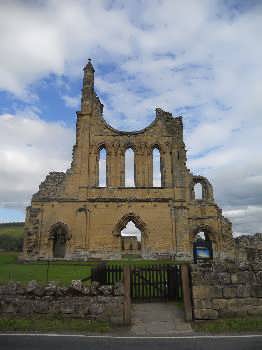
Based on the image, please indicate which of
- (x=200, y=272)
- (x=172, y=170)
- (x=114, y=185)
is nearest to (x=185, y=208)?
(x=172, y=170)

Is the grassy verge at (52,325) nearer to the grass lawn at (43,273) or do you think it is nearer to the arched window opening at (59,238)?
the grass lawn at (43,273)

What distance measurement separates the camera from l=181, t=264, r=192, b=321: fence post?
938 centimetres

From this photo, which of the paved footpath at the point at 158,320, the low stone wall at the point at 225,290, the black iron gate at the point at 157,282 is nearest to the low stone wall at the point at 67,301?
the paved footpath at the point at 158,320

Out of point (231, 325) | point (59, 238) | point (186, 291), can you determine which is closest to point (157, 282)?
point (186, 291)

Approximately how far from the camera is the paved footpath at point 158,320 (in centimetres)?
861

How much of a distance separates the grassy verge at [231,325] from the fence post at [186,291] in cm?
29

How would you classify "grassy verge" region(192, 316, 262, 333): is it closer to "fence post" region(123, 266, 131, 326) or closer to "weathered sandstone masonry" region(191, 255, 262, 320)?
"weathered sandstone masonry" region(191, 255, 262, 320)

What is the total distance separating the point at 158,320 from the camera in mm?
9367

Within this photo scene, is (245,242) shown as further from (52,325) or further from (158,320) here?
(52,325)

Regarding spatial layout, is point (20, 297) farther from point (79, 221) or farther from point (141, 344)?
point (79, 221)

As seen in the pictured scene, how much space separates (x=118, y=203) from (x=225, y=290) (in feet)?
63.5

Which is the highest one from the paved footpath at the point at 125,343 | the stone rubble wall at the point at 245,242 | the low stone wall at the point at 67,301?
→ the stone rubble wall at the point at 245,242

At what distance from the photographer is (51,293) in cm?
959

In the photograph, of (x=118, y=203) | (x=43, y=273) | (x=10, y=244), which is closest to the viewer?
(x=43, y=273)
